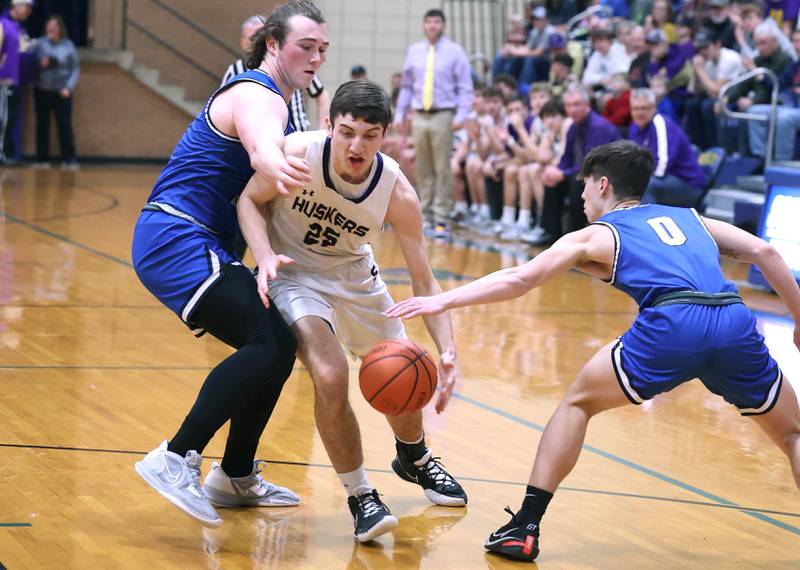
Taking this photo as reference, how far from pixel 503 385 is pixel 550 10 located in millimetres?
11288

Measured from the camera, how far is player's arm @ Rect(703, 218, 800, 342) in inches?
161

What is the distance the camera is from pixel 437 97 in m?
13.2

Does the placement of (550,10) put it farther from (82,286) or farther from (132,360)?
(132,360)

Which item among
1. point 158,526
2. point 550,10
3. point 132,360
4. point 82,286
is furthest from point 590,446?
point 550,10

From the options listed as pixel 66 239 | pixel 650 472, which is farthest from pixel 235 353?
pixel 66 239

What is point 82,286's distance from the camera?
28.3ft

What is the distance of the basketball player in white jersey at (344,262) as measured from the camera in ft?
13.1

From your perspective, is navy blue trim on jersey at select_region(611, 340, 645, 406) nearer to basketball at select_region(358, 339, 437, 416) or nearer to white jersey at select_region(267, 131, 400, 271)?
basketball at select_region(358, 339, 437, 416)

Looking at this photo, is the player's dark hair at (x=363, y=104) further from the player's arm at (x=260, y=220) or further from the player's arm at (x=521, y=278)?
the player's arm at (x=521, y=278)

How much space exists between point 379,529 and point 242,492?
627mm

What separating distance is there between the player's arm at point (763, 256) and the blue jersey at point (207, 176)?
1.58 m

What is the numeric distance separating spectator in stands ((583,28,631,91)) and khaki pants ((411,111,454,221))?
6.15ft

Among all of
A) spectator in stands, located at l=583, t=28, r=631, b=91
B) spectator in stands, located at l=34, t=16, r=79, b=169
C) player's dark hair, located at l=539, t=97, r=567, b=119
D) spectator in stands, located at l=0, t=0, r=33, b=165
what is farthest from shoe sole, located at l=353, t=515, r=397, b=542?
spectator in stands, located at l=34, t=16, r=79, b=169

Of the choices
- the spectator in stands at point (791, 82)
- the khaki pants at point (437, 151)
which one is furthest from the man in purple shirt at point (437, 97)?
the spectator in stands at point (791, 82)
